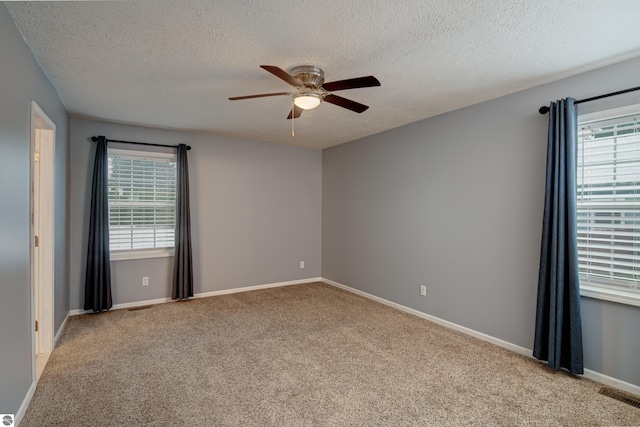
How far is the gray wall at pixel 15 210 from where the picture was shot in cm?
183

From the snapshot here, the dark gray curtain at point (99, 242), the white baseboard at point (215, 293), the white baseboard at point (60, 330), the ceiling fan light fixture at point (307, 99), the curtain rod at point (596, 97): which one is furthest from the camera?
the white baseboard at point (215, 293)

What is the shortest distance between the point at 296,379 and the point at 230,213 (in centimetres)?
326

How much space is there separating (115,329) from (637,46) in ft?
17.7

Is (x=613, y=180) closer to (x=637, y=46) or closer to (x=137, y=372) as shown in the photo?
(x=637, y=46)

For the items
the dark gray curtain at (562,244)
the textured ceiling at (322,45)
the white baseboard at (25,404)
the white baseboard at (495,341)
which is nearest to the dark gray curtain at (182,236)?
the textured ceiling at (322,45)

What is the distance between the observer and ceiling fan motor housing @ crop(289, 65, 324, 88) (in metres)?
2.64

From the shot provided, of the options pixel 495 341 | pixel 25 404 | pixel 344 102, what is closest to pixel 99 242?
pixel 25 404

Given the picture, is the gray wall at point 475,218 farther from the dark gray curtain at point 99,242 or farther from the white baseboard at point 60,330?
the white baseboard at point 60,330

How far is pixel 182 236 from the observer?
Result: 4746mm

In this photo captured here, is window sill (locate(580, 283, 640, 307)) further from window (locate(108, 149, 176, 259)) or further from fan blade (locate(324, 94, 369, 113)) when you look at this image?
window (locate(108, 149, 176, 259))

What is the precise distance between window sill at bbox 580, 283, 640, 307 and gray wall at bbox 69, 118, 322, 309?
4.15 m

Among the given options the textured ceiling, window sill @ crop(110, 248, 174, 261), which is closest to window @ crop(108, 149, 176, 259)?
window sill @ crop(110, 248, 174, 261)

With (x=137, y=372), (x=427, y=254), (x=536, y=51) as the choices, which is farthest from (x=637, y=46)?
(x=137, y=372)

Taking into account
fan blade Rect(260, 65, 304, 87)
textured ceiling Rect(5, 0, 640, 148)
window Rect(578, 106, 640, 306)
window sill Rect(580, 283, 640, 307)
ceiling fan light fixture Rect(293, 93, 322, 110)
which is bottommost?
window sill Rect(580, 283, 640, 307)
